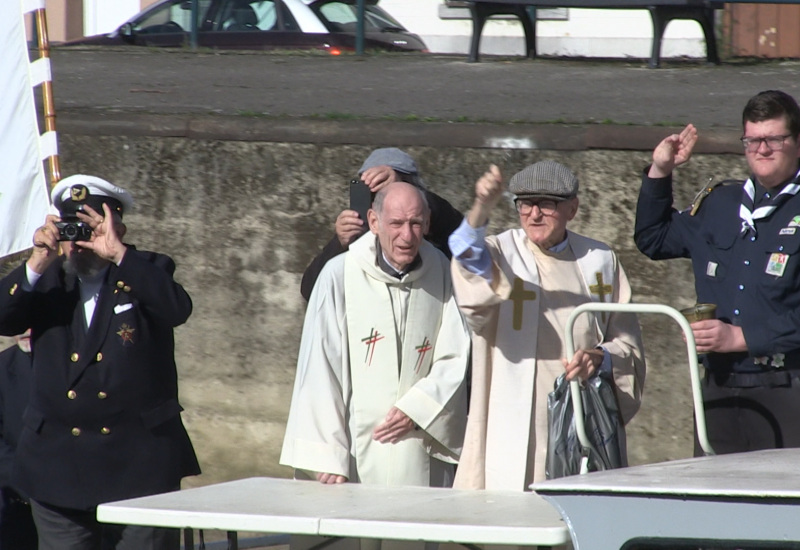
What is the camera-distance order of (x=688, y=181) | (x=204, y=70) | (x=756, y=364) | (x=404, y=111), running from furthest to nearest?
(x=204, y=70) → (x=404, y=111) → (x=688, y=181) → (x=756, y=364)

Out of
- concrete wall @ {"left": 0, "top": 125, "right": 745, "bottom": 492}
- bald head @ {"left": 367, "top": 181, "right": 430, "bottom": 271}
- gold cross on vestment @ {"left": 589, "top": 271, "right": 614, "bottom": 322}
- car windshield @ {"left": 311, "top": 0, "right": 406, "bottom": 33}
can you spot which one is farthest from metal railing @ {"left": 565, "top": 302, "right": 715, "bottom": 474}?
car windshield @ {"left": 311, "top": 0, "right": 406, "bottom": 33}

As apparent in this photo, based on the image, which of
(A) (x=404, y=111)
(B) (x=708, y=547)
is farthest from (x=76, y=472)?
(A) (x=404, y=111)

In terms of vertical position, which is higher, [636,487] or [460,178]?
[460,178]

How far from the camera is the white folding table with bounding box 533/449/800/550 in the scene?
276cm

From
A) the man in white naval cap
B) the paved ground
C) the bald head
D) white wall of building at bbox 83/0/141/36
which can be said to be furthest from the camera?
white wall of building at bbox 83/0/141/36

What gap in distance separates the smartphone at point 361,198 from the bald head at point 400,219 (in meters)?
0.36

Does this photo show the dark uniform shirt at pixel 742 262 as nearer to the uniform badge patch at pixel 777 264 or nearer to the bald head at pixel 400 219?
the uniform badge patch at pixel 777 264

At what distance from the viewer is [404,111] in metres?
7.96

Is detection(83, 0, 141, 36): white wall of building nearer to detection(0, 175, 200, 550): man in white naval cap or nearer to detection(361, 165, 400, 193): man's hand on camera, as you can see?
detection(361, 165, 400, 193): man's hand on camera

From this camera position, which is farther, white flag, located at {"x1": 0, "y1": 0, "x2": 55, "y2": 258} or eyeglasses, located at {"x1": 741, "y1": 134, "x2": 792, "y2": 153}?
white flag, located at {"x1": 0, "y1": 0, "x2": 55, "y2": 258}

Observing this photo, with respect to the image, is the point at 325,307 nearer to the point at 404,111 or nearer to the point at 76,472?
the point at 76,472

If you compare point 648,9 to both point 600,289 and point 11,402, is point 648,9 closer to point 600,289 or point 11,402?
point 600,289

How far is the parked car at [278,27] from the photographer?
451 inches

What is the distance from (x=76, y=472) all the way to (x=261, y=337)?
251cm
